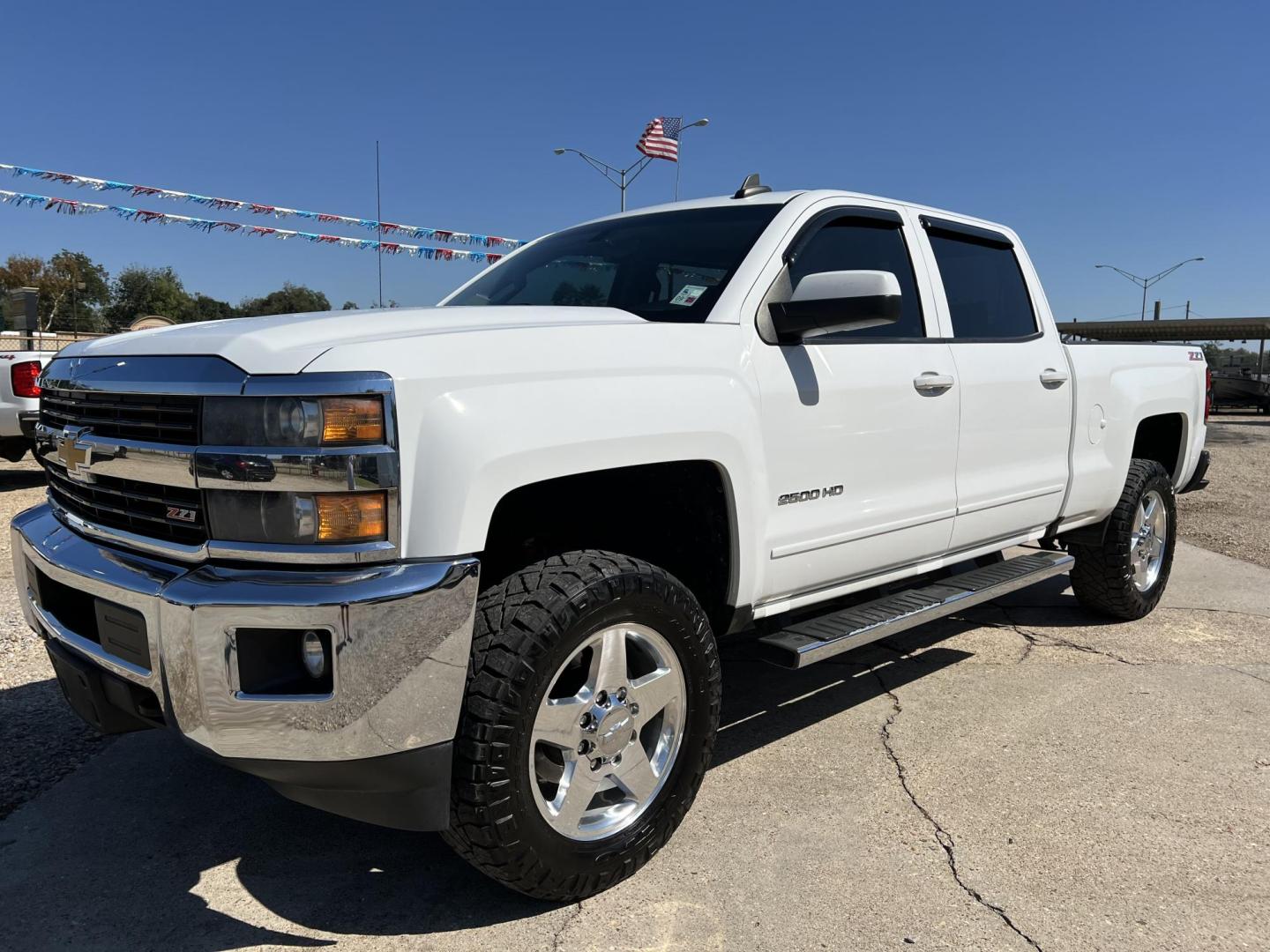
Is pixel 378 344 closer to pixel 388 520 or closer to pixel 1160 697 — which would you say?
pixel 388 520

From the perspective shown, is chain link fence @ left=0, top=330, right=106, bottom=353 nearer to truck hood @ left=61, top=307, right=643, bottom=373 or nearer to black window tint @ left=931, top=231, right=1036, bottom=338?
truck hood @ left=61, top=307, right=643, bottom=373

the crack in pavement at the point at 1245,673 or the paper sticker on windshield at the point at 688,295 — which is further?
the crack in pavement at the point at 1245,673

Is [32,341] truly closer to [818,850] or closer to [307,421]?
[307,421]

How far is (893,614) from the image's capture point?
3379 mm

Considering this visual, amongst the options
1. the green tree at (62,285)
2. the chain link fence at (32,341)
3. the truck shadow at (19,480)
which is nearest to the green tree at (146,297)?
the green tree at (62,285)

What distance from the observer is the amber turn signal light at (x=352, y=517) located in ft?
6.66

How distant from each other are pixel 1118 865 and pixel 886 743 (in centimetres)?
97

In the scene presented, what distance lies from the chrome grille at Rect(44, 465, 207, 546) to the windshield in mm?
1461

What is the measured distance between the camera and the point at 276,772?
2080mm

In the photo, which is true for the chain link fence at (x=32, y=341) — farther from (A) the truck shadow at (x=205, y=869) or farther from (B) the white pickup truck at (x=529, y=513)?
(B) the white pickup truck at (x=529, y=513)

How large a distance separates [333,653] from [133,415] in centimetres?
88

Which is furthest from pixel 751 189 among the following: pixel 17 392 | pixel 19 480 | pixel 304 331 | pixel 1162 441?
pixel 19 480

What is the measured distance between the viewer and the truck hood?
2100 millimetres

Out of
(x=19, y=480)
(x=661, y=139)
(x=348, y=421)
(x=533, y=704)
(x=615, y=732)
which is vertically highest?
(x=661, y=139)
